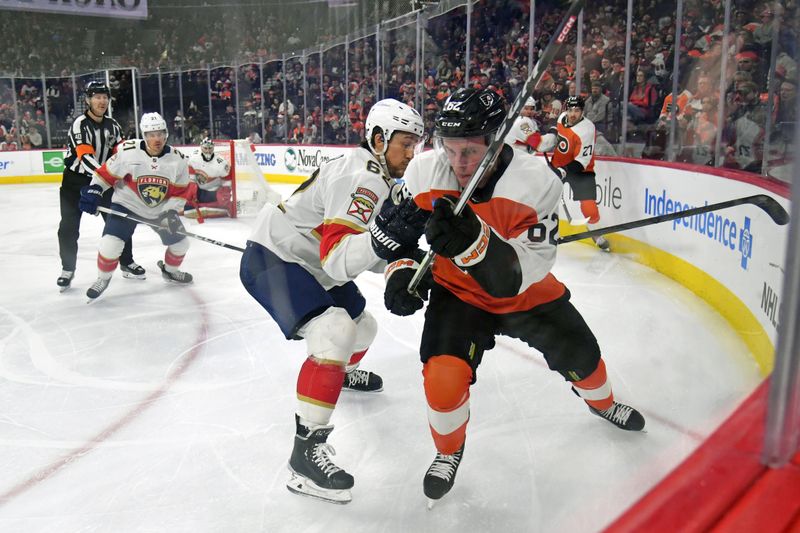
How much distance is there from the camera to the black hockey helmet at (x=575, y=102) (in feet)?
12.2

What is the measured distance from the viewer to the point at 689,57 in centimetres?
262

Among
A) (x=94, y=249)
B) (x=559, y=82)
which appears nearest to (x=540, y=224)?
(x=559, y=82)

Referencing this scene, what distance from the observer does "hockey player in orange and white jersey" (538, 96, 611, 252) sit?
4.39m

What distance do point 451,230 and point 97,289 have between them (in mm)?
3089

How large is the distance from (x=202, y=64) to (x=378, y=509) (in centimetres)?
790

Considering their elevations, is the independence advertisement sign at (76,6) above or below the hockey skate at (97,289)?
above

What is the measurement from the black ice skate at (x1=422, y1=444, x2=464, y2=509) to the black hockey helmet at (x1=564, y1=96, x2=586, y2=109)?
100 inches

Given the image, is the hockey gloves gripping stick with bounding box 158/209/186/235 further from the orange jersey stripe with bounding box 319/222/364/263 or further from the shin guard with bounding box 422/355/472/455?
the shin guard with bounding box 422/355/472/455

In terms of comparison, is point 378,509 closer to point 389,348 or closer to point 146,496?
point 146,496

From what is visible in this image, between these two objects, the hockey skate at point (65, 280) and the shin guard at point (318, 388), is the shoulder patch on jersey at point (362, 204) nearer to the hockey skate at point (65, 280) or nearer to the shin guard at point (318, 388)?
the shin guard at point (318, 388)

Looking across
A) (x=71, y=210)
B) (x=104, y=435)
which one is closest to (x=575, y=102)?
(x=104, y=435)

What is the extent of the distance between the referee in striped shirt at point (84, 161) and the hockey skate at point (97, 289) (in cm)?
27

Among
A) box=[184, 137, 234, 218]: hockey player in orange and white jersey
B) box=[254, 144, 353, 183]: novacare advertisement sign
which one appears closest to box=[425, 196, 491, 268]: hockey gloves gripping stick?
box=[184, 137, 234, 218]: hockey player in orange and white jersey

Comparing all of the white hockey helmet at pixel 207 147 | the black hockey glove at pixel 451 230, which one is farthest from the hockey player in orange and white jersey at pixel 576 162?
the white hockey helmet at pixel 207 147
